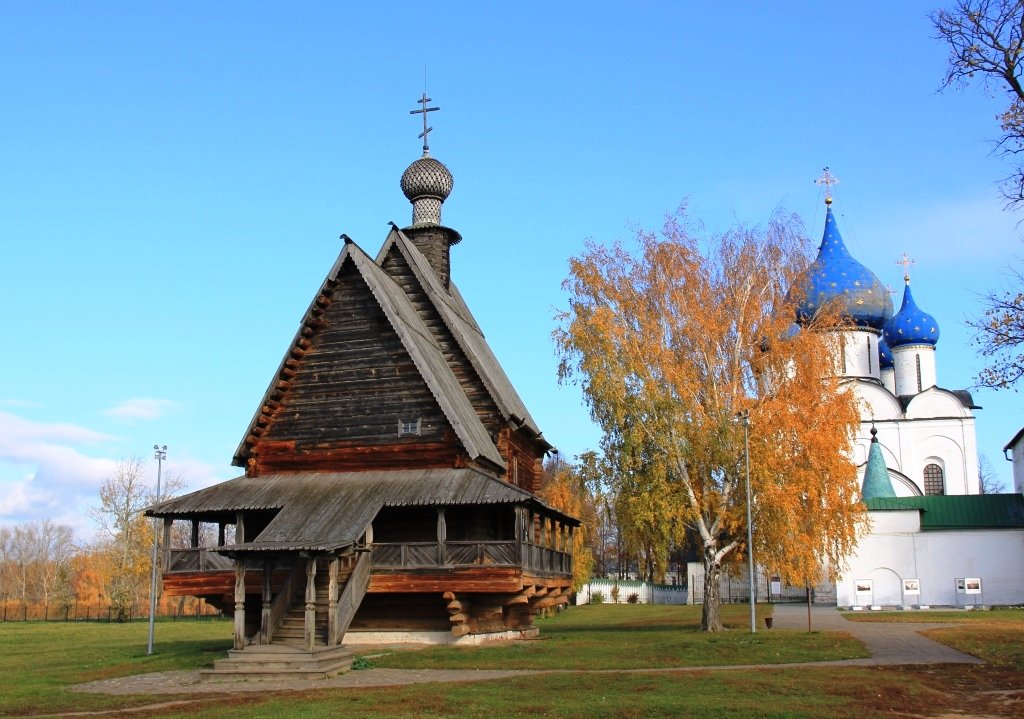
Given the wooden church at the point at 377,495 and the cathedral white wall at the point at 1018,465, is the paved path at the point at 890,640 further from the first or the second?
the cathedral white wall at the point at 1018,465

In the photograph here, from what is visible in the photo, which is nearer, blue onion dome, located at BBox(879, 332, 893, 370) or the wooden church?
the wooden church

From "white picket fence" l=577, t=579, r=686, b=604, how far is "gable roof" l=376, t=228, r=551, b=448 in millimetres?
36390

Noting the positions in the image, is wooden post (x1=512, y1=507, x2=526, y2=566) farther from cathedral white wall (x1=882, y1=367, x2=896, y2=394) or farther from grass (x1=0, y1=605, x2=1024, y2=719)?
cathedral white wall (x1=882, y1=367, x2=896, y2=394)

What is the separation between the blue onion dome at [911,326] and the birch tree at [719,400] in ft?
96.3

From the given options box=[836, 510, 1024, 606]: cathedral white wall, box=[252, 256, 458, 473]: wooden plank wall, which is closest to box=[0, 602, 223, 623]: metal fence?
box=[252, 256, 458, 473]: wooden plank wall

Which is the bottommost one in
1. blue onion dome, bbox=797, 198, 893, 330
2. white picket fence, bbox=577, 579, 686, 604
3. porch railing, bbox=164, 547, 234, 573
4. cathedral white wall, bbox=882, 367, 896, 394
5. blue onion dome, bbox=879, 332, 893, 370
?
white picket fence, bbox=577, 579, 686, 604

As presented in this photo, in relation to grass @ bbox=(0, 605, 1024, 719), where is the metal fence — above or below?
below

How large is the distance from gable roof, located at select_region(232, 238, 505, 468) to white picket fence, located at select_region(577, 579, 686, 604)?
4263 centimetres

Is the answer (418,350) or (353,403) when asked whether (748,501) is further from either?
(353,403)

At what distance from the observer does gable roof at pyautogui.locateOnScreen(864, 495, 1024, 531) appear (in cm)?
4784

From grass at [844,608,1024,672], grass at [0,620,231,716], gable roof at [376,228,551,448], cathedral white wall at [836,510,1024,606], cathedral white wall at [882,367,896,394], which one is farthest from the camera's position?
cathedral white wall at [882,367,896,394]

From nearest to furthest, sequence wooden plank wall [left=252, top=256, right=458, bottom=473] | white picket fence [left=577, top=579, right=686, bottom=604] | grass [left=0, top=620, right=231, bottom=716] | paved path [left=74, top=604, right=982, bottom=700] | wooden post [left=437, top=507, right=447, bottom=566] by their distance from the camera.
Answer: grass [left=0, top=620, right=231, bottom=716]
paved path [left=74, top=604, right=982, bottom=700]
wooden post [left=437, top=507, right=447, bottom=566]
wooden plank wall [left=252, top=256, right=458, bottom=473]
white picket fence [left=577, top=579, right=686, bottom=604]

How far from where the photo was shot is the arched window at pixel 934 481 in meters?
55.9

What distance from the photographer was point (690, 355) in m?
29.6
